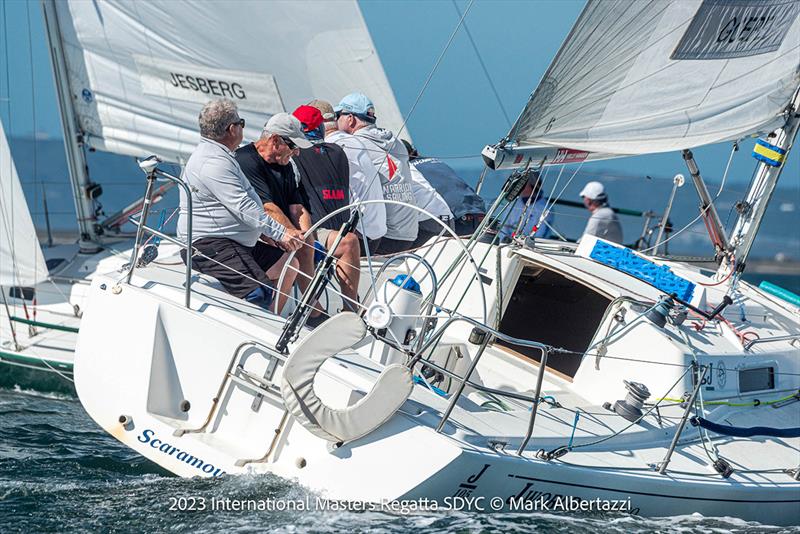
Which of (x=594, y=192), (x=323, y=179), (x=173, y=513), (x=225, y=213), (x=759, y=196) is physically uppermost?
(x=594, y=192)

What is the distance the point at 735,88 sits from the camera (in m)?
5.87

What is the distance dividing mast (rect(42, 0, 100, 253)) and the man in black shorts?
4.58 meters

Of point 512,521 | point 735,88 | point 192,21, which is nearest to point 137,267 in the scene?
point 512,521

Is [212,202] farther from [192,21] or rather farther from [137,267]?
[192,21]

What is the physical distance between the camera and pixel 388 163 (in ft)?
20.0

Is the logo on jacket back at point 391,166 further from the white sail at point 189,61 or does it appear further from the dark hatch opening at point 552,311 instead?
the white sail at point 189,61

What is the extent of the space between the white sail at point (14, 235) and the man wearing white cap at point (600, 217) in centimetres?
465

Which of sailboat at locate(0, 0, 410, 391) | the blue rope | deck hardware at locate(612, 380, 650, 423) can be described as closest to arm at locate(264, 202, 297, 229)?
deck hardware at locate(612, 380, 650, 423)

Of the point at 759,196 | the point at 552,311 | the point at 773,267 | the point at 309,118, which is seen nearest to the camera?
the point at 309,118

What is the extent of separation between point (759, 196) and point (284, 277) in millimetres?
3378

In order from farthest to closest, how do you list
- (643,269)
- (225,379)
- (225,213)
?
(643,269) → (225,213) → (225,379)

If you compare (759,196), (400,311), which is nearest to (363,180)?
(400,311)

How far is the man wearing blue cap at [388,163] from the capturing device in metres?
5.97

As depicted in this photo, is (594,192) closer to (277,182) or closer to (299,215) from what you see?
(299,215)
